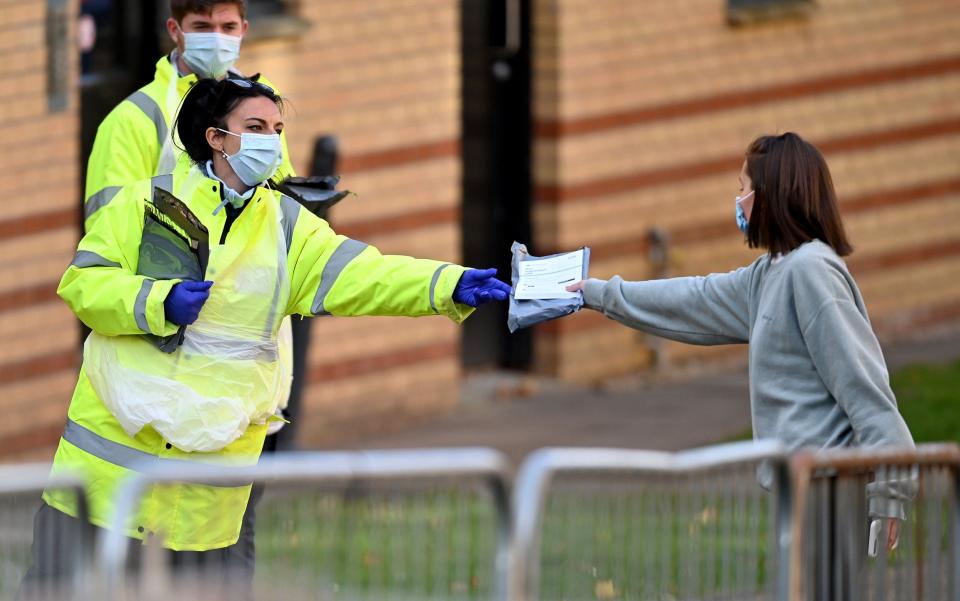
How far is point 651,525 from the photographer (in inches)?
174

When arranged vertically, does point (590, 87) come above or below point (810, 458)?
above

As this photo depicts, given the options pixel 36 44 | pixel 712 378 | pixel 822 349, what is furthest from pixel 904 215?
pixel 822 349

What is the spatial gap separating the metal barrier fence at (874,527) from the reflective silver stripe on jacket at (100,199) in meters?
2.08

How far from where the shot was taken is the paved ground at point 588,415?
394 inches

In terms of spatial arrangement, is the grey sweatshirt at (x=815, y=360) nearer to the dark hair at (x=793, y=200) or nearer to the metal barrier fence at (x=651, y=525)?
the dark hair at (x=793, y=200)

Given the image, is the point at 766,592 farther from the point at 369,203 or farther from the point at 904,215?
the point at 904,215

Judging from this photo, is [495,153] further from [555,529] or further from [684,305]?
[555,529]

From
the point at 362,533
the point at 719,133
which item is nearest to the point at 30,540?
the point at 362,533

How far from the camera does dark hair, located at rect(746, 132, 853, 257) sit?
5.06 meters

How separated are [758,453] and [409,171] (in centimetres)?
616

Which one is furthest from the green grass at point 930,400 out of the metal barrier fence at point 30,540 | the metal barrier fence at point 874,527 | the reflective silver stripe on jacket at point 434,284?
the metal barrier fence at point 30,540

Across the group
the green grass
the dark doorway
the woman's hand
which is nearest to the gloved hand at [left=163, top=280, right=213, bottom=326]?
the woman's hand

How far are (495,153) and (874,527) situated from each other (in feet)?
22.1

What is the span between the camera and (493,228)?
11.4 meters
